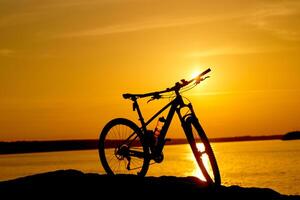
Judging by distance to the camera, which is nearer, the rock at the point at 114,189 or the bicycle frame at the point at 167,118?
the rock at the point at 114,189

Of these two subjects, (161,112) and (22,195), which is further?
(161,112)

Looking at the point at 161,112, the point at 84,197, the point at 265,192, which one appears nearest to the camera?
the point at 84,197

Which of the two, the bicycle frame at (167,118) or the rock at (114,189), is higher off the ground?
the bicycle frame at (167,118)

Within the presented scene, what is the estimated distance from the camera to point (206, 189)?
38.7ft

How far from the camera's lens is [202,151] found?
41.0 ft

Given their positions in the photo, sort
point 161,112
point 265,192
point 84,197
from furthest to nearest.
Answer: point 161,112
point 265,192
point 84,197

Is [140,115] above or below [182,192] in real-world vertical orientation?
above

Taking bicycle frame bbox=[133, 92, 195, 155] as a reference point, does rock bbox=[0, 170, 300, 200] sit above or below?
below

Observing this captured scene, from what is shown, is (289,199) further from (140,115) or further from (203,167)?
(140,115)

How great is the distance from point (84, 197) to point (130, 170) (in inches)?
99.6

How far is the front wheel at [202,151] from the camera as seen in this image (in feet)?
40.4

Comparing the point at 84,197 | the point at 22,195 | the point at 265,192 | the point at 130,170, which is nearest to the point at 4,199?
the point at 22,195

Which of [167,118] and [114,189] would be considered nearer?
[114,189]

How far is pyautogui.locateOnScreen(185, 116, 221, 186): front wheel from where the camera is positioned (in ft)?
40.4
